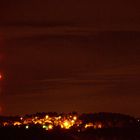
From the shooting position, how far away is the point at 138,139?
7481cm

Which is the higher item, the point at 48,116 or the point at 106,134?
the point at 48,116

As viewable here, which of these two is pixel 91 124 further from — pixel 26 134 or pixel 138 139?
pixel 26 134

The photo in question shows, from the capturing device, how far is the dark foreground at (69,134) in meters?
48.4

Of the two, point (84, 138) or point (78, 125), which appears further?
point (78, 125)

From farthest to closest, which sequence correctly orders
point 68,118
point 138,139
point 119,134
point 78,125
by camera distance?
point 68,118 < point 78,125 < point 119,134 < point 138,139

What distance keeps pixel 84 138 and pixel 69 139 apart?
1505 cm

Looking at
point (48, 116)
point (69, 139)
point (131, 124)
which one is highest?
point (48, 116)

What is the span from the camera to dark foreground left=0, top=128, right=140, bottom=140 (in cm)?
4838

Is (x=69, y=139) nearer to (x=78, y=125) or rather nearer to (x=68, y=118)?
(x=78, y=125)

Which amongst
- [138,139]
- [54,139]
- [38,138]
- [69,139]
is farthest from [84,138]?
[38,138]

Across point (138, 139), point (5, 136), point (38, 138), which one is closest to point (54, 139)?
point (38, 138)

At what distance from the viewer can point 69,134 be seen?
230 ft

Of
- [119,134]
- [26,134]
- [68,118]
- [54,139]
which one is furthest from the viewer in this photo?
[68,118]

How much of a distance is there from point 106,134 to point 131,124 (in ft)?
40.2
